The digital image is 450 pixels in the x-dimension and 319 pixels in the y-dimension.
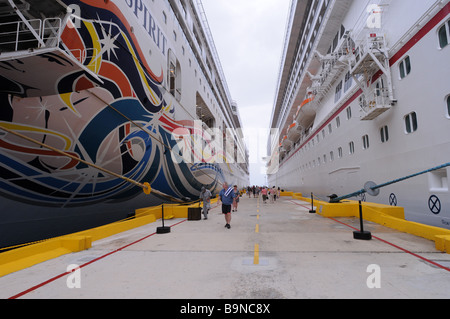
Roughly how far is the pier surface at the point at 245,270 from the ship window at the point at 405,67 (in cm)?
713

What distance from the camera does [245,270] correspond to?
427cm

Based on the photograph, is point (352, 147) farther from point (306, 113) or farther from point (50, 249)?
point (50, 249)

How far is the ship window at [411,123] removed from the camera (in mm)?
9792

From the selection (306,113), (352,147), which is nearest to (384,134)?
(352,147)

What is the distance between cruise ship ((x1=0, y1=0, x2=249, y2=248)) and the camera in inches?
230

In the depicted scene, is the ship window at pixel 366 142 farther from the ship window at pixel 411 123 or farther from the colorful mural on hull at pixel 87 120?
the colorful mural on hull at pixel 87 120

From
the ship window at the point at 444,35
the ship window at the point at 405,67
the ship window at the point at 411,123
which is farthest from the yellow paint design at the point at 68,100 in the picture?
the ship window at the point at 405,67

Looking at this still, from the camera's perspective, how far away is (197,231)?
8367mm

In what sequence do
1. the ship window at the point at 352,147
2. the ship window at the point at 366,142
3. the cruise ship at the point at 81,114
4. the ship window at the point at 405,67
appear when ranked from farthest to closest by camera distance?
the ship window at the point at 352,147 < the ship window at the point at 366,142 < the ship window at the point at 405,67 < the cruise ship at the point at 81,114

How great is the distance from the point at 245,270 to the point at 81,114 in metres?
6.66

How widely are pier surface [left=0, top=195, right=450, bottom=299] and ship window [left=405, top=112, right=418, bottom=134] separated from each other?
516cm
